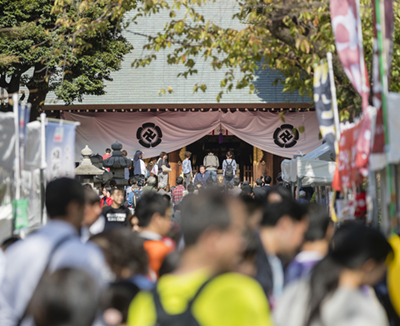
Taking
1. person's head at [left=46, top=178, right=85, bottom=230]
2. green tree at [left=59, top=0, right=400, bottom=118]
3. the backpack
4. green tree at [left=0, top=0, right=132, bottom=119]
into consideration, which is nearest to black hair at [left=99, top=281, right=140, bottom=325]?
→ person's head at [left=46, top=178, right=85, bottom=230]

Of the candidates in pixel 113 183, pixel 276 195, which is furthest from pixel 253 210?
pixel 113 183

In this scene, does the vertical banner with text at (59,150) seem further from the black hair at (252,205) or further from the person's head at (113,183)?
the person's head at (113,183)

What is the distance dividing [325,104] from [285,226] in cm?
369

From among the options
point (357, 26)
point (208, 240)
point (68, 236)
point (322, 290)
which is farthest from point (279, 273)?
point (357, 26)

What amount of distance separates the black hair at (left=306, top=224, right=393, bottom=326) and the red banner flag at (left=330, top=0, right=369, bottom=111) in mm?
3236

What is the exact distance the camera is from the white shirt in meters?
2.61

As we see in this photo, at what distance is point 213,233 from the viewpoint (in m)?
1.77

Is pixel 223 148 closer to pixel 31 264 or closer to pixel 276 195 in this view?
pixel 276 195

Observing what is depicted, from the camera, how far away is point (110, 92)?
18.6m

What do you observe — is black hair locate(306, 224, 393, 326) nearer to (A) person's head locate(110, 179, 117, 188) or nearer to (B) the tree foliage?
(B) the tree foliage

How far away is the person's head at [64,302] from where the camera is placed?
197cm

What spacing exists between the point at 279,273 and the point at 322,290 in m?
0.90

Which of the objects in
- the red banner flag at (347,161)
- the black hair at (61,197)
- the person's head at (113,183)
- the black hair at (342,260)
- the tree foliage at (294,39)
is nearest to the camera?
the black hair at (342,260)

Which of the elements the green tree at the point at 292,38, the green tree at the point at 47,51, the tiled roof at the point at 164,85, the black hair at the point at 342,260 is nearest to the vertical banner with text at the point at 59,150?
the green tree at the point at 292,38
